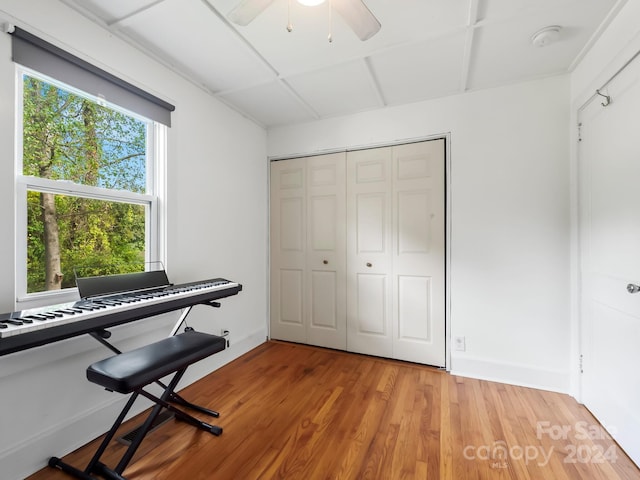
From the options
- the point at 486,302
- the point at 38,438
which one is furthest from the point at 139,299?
the point at 486,302

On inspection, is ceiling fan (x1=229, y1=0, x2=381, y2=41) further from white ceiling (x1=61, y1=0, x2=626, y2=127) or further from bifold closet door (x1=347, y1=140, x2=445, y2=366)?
bifold closet door (x1=347, y1=140, x2=445, y2=366)

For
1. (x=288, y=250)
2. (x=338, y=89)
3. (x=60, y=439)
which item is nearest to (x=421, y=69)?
(x=338, y=89)

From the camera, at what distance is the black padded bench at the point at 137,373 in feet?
4.22

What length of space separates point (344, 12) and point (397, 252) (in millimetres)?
1965

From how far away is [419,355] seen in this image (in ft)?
8.73

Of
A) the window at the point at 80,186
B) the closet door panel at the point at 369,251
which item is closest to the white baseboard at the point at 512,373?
the closet door panel at the point at 369,251

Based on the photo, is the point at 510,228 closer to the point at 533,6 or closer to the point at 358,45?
the point at 533,6

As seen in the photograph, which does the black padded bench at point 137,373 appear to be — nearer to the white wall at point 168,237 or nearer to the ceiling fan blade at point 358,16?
the white wall at point 168,237

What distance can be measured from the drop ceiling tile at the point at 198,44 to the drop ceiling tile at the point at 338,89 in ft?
1.04

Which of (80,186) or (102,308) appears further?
(80,186)

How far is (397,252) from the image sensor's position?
8.98 ft

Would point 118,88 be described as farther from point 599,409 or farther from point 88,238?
point 599,409

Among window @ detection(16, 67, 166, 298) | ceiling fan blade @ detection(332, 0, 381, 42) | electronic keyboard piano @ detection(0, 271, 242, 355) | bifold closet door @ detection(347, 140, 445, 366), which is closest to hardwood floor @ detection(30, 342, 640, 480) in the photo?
bifold closet door @ detection(347, 140, 445, 366)

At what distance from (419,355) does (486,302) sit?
78 cm
